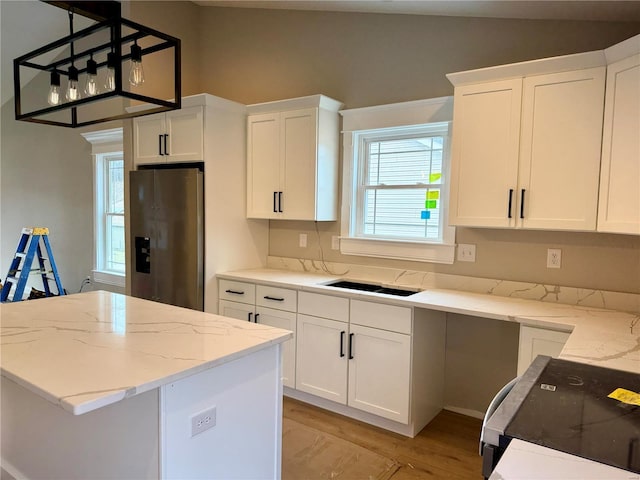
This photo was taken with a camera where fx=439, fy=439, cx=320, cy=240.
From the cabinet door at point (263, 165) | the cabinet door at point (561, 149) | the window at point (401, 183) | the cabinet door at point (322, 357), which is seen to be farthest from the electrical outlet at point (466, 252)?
the cabinet door at point (263, 165)

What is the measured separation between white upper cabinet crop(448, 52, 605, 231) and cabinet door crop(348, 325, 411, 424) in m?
0.83

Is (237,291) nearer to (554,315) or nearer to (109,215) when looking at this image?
(554,315)

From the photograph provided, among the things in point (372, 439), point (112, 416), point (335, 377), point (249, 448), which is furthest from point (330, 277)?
point (112, 416)

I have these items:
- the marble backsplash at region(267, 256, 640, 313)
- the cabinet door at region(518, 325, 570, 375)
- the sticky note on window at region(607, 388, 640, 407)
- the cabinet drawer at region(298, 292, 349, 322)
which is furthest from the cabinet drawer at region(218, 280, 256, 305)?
the sticky note on window at region(607, 388, 640, 407)

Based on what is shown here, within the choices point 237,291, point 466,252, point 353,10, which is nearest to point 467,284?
point 466,252

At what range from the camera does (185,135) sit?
340 centimetres

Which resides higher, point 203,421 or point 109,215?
point 109,215

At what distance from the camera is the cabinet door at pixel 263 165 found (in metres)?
3.46

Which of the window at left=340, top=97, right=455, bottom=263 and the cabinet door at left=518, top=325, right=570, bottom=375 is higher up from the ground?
the window at left=340, top=97, right=455, bottom=263

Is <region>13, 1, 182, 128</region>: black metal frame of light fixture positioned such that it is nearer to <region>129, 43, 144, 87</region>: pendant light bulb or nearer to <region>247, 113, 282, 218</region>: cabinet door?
<region>129, 43, 144, 87</region>: pendant light bulb

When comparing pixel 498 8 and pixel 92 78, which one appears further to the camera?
pixel 498 8

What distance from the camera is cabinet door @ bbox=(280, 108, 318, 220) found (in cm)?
326

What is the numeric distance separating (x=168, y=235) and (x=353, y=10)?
2216 millimetres

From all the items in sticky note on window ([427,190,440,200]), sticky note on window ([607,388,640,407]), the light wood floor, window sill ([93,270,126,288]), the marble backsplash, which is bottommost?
the light wood floor
